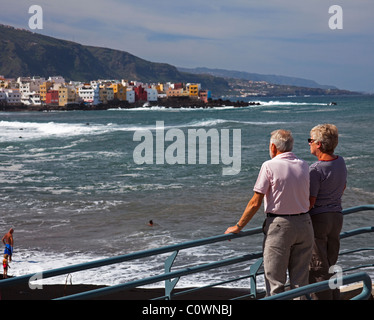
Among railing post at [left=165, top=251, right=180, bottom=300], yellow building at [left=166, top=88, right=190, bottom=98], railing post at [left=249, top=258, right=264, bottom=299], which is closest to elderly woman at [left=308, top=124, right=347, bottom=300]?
railing post at [left=249, top=258, right=264, bottom=299]

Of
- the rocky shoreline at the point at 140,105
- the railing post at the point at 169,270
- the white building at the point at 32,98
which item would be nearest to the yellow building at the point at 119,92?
the rocky shoreline at the point at 140,105

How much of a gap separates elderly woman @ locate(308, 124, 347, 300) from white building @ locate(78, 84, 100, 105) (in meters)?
145

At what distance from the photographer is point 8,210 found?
14727 millimetres

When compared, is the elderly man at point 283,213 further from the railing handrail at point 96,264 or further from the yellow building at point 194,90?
the yellow building at point 194,90

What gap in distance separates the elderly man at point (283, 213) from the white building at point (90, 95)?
145m

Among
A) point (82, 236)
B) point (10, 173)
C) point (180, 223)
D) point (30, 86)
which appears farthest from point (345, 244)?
point (30, 86)

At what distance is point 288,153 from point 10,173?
69.7 feet

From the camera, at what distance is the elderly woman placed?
12.2 feet

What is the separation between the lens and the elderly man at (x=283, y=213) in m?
3.48

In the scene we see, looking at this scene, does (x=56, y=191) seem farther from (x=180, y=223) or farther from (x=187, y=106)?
(x=187, y=106)

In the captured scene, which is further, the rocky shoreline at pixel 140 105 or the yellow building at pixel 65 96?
the yellow building at pixel 65 96

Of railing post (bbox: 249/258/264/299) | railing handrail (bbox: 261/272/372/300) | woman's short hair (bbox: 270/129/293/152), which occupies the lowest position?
railing post (bbox: 249/258/264/299)

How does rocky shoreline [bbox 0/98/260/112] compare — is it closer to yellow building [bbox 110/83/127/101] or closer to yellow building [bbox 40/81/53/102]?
yellow building [bbox 110/83/127/101]

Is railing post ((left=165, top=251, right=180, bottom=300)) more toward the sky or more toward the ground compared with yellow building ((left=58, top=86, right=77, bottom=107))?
more toward the ground
